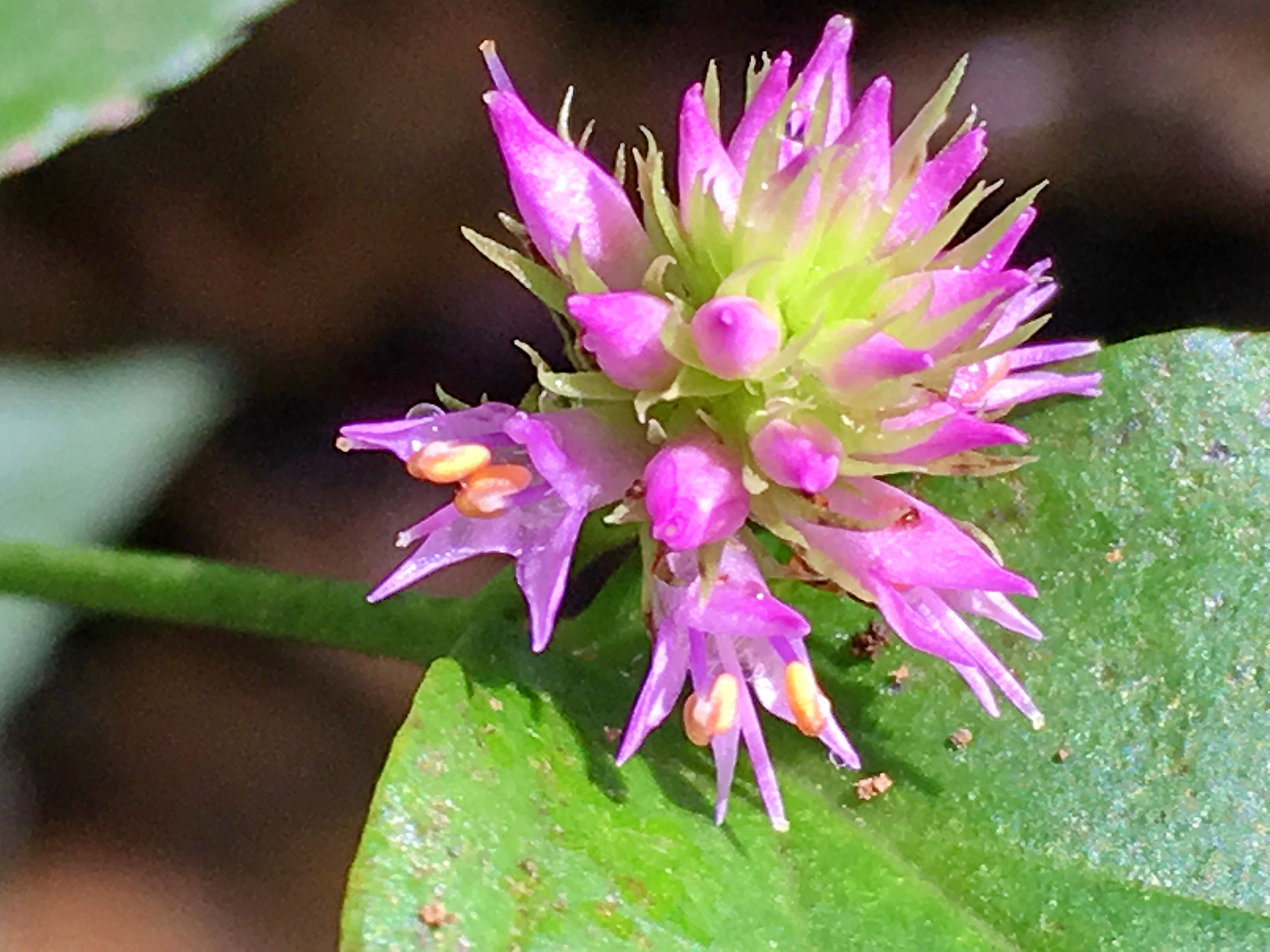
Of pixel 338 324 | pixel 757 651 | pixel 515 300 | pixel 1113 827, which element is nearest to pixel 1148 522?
pixel 1113 827

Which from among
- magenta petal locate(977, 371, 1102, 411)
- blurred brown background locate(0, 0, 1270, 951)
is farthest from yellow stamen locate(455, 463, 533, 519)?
blurred brown background locate(0, 0, 1270, 951)

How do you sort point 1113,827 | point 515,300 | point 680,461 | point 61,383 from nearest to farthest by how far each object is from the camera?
point 680,461 < point 1113,827 < point 61,383 < point 515,300

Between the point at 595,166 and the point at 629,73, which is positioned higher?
the point at 595,166

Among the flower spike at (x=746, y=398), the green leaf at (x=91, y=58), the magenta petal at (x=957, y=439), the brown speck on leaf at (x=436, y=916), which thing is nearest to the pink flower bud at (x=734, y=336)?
the flower spike at (x=746, y=398)

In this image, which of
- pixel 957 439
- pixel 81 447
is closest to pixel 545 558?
pixel 957 439

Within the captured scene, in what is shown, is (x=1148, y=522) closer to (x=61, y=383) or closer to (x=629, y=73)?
(x=629, y=73)

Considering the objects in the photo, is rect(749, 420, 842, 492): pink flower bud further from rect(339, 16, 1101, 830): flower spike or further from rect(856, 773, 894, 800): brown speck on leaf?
rect(856, 773, 894, 800): brown speck on leaf
